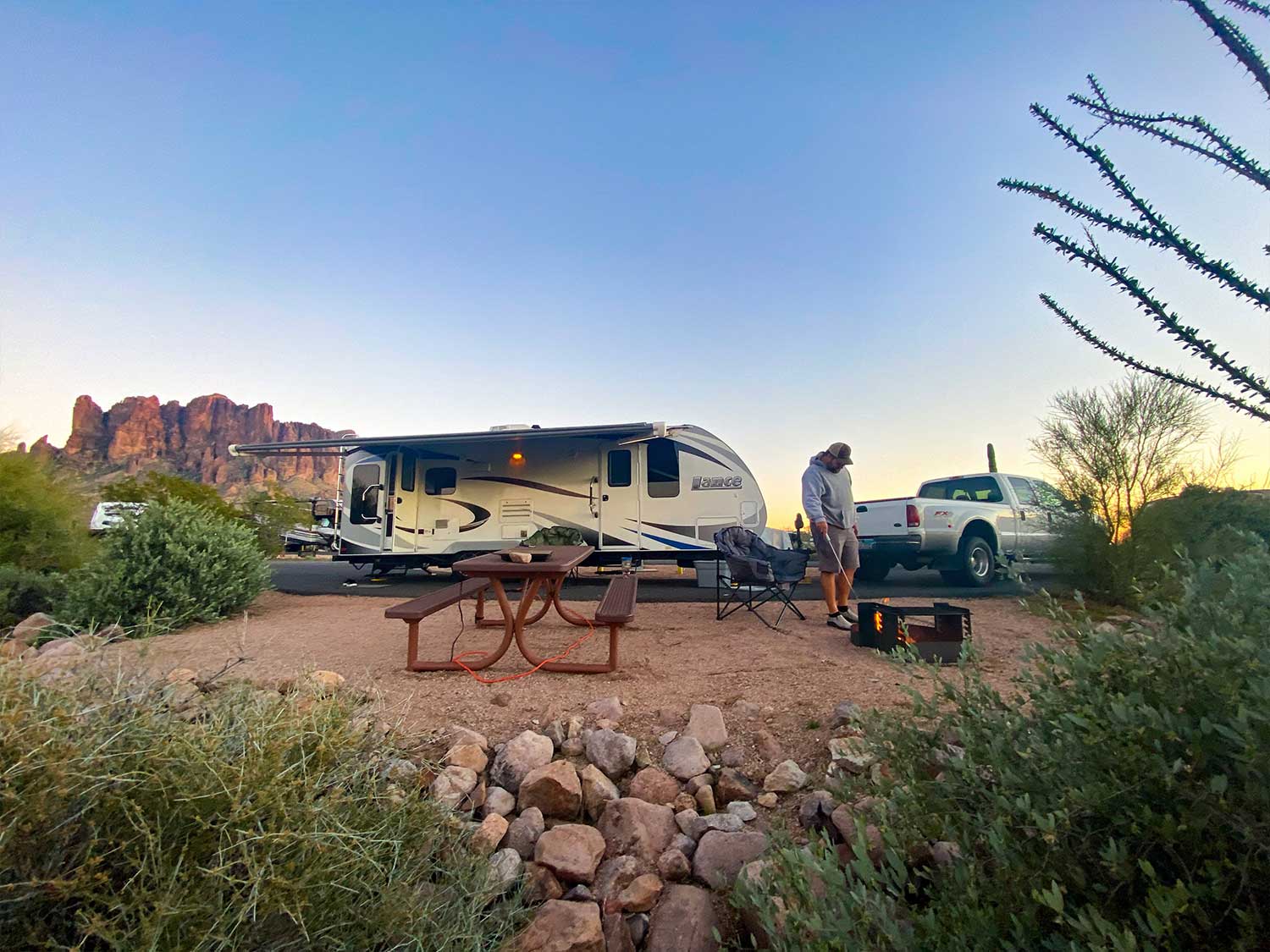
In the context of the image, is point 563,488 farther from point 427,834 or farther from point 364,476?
point 427,834

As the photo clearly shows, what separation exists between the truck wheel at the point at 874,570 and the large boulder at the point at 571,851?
7580 millimetres

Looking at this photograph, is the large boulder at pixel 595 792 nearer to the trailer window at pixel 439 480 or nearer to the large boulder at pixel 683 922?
the large boulder at pixel 683 922

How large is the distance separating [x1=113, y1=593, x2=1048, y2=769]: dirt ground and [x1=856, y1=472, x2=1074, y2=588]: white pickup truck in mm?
1886

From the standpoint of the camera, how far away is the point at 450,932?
1643 millimetres

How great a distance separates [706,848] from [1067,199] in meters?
2.27

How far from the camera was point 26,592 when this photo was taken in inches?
229

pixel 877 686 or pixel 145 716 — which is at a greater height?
pixel 145 716

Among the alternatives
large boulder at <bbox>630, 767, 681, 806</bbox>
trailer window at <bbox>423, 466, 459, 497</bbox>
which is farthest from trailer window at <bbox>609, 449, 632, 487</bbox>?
large boulder at <bbox>630, 767, 681, 806</bbox>

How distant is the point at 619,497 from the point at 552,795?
7527 millimetres

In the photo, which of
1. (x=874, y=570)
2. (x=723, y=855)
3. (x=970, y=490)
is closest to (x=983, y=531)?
(x=970, y=490)

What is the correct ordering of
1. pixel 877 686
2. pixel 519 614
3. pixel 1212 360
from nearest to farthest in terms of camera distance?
pixel 1212 360
pixel 877 686
pixel 519 614

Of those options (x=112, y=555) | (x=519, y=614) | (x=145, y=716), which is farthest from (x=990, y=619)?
(x=112, y=555)

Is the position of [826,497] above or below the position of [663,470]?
below

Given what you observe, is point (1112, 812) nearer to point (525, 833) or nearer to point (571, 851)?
point (571, 851)
